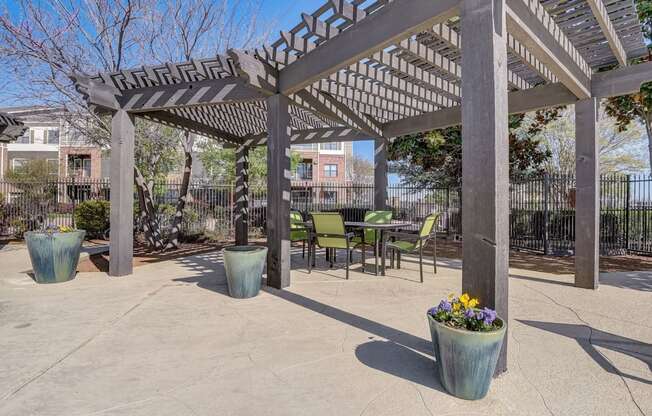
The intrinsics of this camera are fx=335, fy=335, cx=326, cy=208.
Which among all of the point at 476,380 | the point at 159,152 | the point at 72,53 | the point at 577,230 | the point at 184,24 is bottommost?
the point at 476,380

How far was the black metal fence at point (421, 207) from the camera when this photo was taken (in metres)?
7.45

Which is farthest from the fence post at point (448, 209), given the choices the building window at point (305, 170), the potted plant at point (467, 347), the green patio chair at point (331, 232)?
the building window at point (305, 170)

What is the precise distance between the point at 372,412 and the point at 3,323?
3293 millimetres

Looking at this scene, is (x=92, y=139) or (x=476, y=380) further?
(x=92, y=139)

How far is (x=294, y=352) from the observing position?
7.83 feet

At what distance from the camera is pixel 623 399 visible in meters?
1.83

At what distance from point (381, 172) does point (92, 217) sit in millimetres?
8230

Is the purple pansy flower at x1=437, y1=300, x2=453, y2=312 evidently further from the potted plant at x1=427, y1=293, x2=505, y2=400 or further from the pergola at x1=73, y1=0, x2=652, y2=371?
the pergola at x1=73, y1=0, x2=652, y2=371

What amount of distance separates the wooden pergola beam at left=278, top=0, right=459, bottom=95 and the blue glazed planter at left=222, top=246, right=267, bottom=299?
207 cm

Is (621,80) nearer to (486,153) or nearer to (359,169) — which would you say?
(486,153)

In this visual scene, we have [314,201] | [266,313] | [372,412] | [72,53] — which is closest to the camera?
[372,412]

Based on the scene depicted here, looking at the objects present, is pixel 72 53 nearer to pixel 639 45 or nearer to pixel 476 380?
pixel 476 380

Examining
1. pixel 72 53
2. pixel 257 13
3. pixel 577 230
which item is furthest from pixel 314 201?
pixel 577 230

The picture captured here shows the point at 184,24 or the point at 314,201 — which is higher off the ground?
the point at 184,24
